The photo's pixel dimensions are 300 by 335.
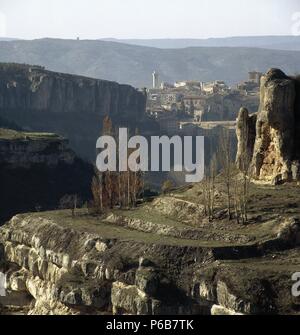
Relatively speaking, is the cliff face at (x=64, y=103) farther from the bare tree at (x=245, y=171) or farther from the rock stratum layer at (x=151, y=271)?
the rock stratum layer at (x=151, y=271)

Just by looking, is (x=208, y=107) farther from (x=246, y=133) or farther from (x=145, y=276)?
(x=145, y=276)

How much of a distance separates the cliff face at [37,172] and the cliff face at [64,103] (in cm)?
4873

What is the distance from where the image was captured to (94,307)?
128ft

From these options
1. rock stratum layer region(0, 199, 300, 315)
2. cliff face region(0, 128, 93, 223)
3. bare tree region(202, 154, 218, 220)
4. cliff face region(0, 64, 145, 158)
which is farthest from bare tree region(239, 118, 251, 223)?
cliff face region(0, 64, 145, 158)

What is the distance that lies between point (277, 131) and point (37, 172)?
4084 cm

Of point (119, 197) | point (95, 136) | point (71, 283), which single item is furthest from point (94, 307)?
point (95, 136)

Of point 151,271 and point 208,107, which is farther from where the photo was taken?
point 208,107

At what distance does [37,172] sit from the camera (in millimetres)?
83938

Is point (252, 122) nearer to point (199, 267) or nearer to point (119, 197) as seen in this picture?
point (119, 197)

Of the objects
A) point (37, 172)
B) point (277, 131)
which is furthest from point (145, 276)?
point (37, 172)

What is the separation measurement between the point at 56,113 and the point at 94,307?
380ft

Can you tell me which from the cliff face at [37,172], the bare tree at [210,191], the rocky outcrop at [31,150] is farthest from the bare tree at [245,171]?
the rocky outcrop at [31,150]

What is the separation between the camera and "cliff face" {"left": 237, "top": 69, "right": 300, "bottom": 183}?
1806 inches

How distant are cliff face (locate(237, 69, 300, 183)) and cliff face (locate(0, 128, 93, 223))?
→ 3143 centimetres
